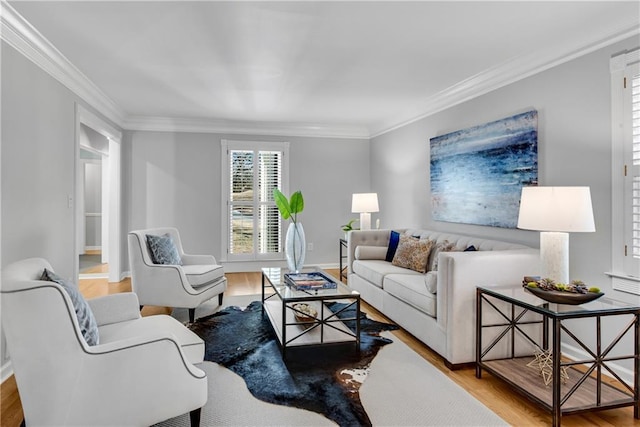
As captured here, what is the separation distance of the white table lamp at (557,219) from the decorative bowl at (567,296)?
0.69ft

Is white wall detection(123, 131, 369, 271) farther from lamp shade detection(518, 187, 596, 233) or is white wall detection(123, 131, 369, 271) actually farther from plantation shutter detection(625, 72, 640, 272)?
plantation shutter detection(625, 72, 640, 272)

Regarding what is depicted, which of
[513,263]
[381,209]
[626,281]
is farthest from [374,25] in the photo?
[381,209]

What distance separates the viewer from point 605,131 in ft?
9.00

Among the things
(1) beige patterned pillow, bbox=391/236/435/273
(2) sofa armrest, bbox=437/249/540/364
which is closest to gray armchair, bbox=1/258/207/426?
(2) sofa armrest, bbox=437/249/540/364

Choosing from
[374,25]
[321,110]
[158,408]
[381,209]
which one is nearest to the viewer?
[158,408]

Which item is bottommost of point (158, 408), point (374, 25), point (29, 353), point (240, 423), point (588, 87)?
point (240, 423)

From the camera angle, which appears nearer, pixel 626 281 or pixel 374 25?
pixel 626 281

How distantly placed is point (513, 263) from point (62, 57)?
4.07m

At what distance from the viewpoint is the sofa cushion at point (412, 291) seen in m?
3.04

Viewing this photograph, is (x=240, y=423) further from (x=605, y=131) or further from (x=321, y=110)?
(x=321, y=110)

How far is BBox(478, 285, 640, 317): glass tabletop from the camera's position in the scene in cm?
212

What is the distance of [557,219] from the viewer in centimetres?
239

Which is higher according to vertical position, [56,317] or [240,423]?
[56,317]

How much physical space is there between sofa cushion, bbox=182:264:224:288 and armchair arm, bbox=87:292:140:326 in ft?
4.10
